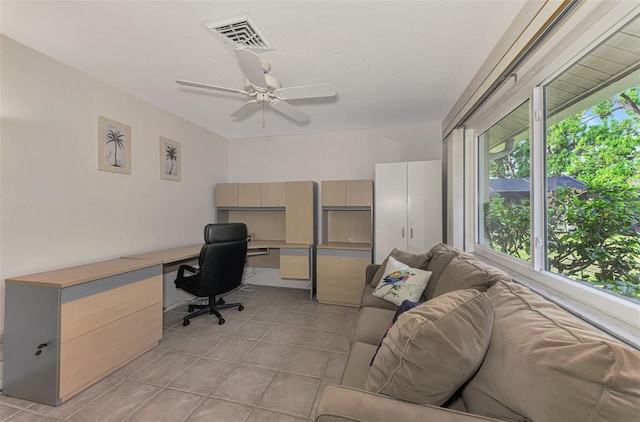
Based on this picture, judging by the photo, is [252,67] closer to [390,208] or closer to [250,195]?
[390,208]

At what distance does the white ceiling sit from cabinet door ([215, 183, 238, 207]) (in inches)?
58.8

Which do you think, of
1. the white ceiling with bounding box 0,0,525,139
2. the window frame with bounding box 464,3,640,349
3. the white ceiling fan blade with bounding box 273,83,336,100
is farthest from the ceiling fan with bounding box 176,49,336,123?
the window frame with bounding box 464,3,640,349

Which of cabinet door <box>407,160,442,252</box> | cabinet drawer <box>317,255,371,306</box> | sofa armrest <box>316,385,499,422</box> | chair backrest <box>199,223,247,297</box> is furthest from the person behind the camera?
cabinet drawer <box>317,255,371,306</box>

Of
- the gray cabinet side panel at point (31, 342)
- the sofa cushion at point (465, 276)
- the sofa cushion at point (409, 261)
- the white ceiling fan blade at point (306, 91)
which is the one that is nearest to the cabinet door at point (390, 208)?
the sofa cushion at point (409, 261)

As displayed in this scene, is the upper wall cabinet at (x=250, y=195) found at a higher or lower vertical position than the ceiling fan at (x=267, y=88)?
lower

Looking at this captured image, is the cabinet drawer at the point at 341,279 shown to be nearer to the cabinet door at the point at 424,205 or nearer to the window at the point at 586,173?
the cabinet door at the point at 424,205

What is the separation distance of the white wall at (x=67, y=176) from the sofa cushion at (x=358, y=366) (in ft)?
8.21

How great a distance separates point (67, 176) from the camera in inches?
87.1

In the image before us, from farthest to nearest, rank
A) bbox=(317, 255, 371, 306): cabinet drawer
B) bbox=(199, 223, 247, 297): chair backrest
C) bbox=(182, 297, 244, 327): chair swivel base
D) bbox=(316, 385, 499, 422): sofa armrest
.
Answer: bbox=(317, 255, 371, 306): cabinet drawer
bbox=(182, 297, 244, 327): chair swivel base
bbox=(199, 223, 247, 297): chair backrest
bbox=(316, 385, 499, 422): sofa armrest

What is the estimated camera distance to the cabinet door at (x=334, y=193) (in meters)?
3.71

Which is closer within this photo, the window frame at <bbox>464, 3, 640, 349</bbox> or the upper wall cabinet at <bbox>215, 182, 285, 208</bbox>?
the window frame at <bbox>464, 3, 640, 349</bbox>

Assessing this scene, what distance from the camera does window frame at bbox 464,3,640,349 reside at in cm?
104

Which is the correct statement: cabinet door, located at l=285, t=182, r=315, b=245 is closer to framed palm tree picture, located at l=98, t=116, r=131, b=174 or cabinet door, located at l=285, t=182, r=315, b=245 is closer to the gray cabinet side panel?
framed palm tree picture, located at l=98, t=116, r=131, b=174

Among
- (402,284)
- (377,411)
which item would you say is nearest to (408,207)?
(402,284)
